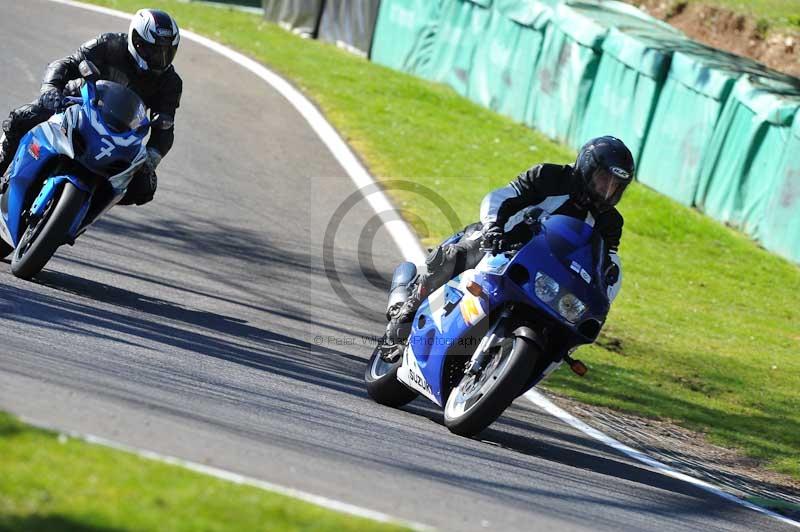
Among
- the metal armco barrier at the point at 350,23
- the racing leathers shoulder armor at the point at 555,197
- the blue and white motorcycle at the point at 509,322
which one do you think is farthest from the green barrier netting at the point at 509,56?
the blue and white motorcycle at the point at 509,322

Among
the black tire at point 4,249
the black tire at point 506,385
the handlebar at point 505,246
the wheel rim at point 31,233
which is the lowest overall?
the black tire at point 4,249

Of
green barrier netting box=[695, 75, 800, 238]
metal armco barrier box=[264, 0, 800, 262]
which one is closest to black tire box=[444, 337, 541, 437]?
metal armco barrier box=[264, 0, 800, 262]

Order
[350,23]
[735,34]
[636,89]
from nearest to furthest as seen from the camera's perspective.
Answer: [636,89]
[350,23]
[735,34]

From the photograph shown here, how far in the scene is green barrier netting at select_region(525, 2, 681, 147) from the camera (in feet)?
71.4

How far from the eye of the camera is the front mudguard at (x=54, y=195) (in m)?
9.36

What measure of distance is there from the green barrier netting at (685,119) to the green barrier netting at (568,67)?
1581 millimetres

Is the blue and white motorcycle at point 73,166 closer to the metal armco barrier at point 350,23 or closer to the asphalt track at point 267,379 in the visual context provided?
the asphalt track at point 267,379

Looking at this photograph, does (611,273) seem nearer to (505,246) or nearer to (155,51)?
(505,246)

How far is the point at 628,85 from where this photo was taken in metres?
20.9

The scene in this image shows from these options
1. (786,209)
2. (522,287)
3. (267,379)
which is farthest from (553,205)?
(786,209)

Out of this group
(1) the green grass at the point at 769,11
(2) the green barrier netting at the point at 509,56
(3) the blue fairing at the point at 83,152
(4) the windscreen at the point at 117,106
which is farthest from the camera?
(1) the green grass at the point at 769,11

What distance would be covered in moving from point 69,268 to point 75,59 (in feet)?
5.32

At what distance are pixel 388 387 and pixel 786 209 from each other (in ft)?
34.7

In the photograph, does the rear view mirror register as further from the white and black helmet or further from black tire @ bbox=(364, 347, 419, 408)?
black tire @ bbox=(364, 347, 419, 408)
